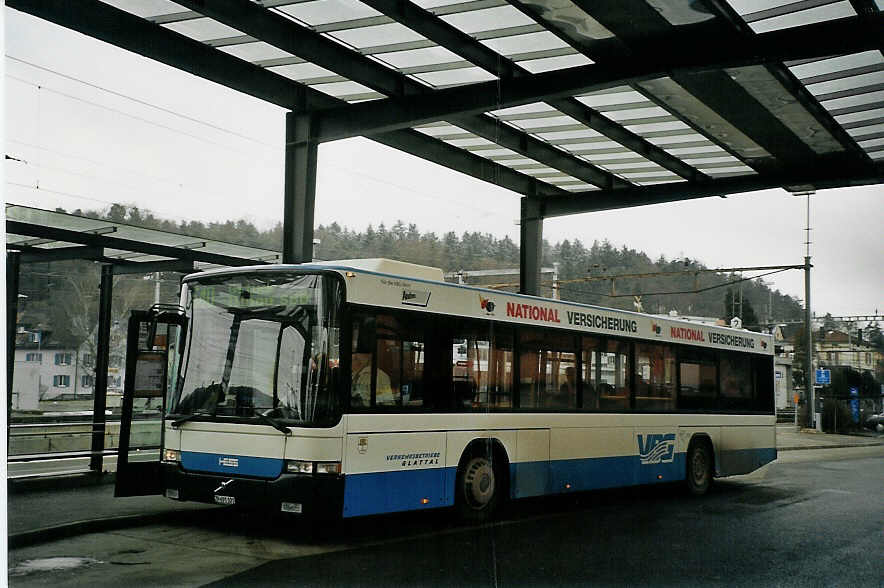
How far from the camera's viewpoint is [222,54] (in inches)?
591

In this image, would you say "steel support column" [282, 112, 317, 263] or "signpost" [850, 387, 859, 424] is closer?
"steel support column" [282, 112, 317, 263]

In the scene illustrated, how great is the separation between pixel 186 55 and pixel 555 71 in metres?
5.97

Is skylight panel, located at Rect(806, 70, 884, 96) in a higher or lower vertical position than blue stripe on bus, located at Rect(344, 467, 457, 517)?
higher

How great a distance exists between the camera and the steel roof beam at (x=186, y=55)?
42.3ft

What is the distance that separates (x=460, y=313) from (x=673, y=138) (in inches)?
412

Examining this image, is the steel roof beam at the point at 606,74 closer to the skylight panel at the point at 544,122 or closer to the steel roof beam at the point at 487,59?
the steel roof beam at the point at 487,59

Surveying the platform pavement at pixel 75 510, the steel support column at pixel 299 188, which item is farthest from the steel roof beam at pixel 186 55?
the platform pavement at pixel 75 510

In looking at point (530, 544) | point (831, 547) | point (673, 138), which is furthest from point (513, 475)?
point (673, 138)

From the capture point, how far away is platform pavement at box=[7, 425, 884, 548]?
367 inches

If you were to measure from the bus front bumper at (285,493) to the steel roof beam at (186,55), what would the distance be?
19.0 feet

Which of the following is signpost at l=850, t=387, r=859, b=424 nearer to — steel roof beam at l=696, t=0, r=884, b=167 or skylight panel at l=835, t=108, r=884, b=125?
steel roof beam at l=696, t=0, r=884, b=167

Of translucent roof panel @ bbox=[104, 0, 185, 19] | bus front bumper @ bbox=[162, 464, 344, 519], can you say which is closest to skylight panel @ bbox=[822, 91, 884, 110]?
translucent roof panel @ bbox=[104, 0, 185, 19]

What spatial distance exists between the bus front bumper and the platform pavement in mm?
1184

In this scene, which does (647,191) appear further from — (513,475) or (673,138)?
(513,475)
